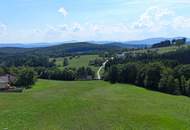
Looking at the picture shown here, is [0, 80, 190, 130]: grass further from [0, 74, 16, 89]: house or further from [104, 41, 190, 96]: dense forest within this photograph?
[0, 74, 16, 89]: house

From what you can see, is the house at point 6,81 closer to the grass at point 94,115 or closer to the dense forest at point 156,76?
the grass at point 94,115

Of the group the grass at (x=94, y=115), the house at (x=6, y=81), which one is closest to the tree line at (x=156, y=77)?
the grass at (x=94, y=115)

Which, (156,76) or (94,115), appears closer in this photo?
(94,115)

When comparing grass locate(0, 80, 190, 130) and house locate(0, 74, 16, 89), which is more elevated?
grass locate(0, 80, 190, 130)

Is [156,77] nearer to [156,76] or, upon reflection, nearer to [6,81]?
[156,76]

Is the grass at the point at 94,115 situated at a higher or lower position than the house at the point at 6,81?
higher

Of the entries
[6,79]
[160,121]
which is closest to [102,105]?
[160,121]

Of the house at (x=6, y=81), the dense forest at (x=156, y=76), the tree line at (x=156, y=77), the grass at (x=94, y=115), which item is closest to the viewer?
the grass at (x=94, y=115)

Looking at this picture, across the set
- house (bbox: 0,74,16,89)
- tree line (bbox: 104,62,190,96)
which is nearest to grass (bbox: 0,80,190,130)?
tree line (bbox: 104,62,190,96)

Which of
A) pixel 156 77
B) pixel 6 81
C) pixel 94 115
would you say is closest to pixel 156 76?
pixel 156 77

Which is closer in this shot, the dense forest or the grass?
the grass

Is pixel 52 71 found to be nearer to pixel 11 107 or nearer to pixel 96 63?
pixel 96 63
